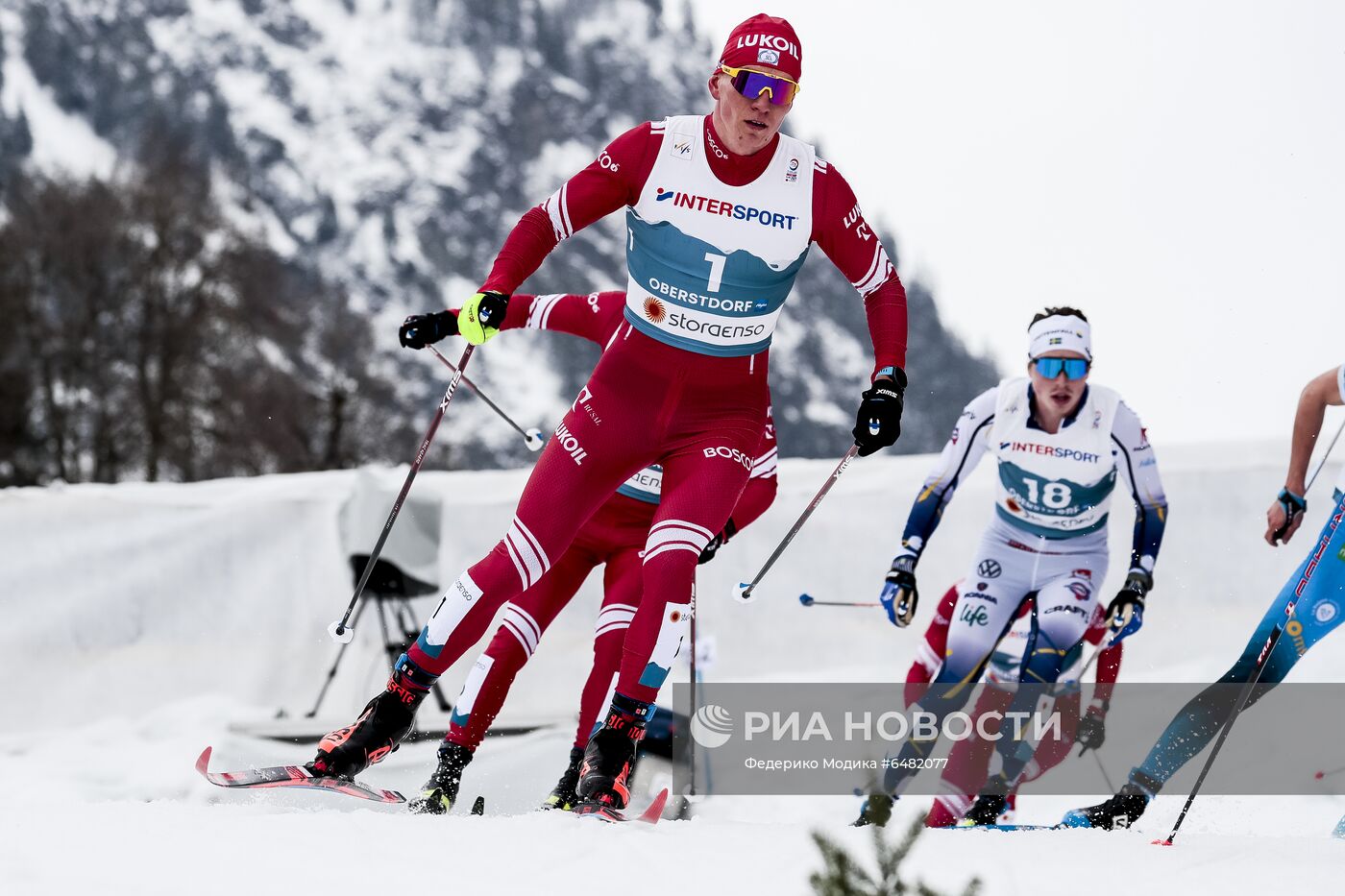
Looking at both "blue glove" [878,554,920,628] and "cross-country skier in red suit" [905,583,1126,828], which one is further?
"blue glove" [878,554,920,628]

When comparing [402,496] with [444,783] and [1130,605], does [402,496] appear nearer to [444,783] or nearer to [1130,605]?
[444,783]

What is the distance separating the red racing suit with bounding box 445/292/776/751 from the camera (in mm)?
5336

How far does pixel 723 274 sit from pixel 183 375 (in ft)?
105

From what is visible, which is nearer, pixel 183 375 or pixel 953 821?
pixel 953 821

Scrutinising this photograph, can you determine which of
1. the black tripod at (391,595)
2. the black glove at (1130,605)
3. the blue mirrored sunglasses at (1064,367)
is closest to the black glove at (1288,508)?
the black glove at (1130,605)

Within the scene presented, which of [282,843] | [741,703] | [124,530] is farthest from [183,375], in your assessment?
[282,843]

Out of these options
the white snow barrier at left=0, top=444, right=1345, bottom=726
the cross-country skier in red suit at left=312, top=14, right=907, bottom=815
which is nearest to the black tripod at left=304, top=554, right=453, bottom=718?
the white snow barrier at left=0, top=444, right=1345, bottom=726

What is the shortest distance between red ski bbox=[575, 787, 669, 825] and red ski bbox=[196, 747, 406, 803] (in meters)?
0.66

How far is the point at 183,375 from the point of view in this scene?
34438 mm

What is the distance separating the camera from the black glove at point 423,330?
4.96 m

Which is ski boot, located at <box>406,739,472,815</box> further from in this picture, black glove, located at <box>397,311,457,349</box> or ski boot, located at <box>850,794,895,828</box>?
ski boot, located at <box>850,794,895,828</box>

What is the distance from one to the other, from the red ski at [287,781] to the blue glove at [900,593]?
8.00 feet

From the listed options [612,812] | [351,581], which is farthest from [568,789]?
[351,581]

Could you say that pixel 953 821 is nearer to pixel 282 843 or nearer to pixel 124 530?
pixel 282 843
